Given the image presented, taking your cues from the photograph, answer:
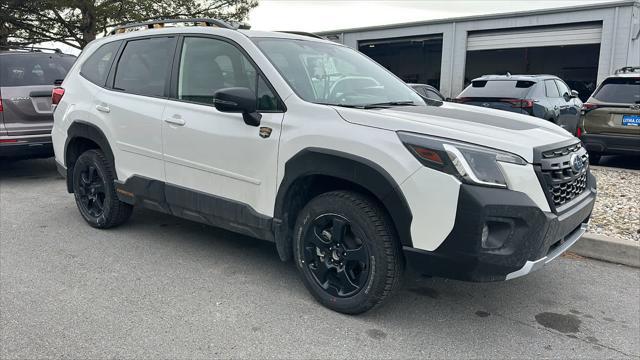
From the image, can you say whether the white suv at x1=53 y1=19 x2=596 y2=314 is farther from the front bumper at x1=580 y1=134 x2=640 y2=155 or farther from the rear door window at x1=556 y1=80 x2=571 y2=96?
the rear door window at x1=556 y1=80 x2=571 y2=96

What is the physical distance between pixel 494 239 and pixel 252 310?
1.61 metres

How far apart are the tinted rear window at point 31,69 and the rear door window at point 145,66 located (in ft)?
10.6

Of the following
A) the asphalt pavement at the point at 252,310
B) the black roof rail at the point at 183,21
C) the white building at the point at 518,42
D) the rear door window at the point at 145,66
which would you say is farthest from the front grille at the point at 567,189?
the white building at the point at 518,42

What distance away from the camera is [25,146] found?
6.99 m

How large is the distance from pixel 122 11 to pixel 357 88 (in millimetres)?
15834

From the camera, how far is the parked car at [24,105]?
6934 millimetres

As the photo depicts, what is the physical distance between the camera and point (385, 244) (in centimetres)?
307

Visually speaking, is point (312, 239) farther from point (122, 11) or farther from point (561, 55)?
point (561, 55)

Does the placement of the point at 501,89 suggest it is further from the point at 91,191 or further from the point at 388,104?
the point at 91,191

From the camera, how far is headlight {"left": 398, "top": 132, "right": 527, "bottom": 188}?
2809 millimetres

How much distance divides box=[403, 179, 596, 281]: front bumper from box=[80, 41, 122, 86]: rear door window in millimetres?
3510

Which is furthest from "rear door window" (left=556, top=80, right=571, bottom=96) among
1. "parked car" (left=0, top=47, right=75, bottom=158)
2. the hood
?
"parked car" (left=0, top=47, right=75, bottom=158)

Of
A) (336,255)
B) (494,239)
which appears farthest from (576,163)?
(336,255)

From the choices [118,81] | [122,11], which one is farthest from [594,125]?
[122,11]
